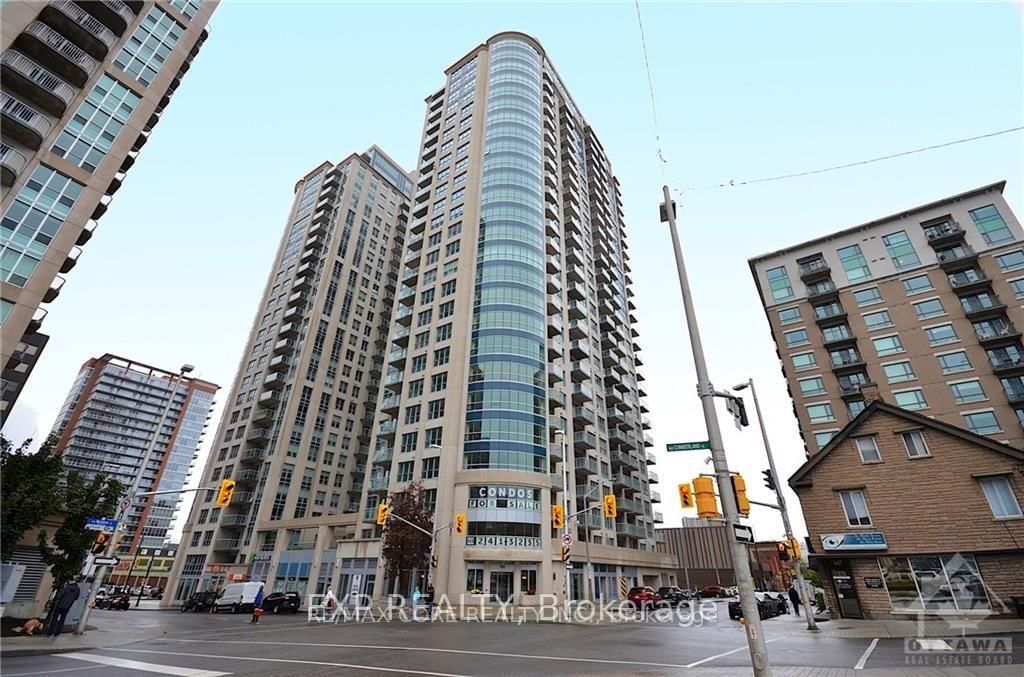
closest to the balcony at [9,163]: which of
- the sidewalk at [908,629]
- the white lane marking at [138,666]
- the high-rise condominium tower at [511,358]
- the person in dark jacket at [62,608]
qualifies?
the person in dark jacket at [62,608]

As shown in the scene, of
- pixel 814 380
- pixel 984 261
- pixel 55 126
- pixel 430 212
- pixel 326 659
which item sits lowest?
pixel 326 659

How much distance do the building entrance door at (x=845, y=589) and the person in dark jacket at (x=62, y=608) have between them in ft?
116

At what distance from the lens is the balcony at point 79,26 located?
102 feet

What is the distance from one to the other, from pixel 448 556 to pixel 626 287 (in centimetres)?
6222

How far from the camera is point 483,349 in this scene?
161 feet

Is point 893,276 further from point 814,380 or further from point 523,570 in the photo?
point 523,570

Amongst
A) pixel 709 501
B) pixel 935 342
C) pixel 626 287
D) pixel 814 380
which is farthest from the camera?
pixel 626 287

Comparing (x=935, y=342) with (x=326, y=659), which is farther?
(x=935, y=342)

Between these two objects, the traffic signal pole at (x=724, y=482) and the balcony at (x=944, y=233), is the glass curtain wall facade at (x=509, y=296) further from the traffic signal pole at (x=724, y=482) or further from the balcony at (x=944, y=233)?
the balcony at (x=944, y=233)

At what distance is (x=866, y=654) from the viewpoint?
12969mm

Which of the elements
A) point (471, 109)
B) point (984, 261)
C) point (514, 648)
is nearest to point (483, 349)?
point (514, 648)

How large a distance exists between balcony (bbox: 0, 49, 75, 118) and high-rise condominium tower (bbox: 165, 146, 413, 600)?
1580 inches

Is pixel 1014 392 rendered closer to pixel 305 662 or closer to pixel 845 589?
pixel 845 589

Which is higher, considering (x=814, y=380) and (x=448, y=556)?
(x=814, y=380)
